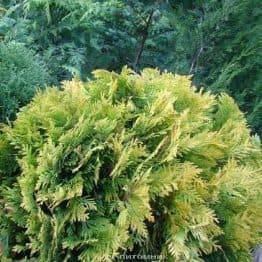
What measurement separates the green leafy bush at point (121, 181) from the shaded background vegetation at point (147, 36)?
1.20 meters

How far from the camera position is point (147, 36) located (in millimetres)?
4152

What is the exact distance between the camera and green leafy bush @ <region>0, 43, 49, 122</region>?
9.27ft

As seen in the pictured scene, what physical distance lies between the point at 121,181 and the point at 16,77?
1.13m

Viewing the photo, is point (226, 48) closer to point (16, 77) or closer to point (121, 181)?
point (16, 77)

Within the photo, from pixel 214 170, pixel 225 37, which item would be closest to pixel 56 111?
pixel 214 170

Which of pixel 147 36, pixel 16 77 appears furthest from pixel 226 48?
pixel 16 77

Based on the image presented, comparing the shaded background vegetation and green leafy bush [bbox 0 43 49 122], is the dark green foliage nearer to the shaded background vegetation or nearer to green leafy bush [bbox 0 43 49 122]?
the shaded background vegetation

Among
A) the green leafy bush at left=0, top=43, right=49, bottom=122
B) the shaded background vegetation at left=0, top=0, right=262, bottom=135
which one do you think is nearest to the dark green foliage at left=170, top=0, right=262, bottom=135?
the shaded background vegetation at left=0, top=0, right=262, bottom=135

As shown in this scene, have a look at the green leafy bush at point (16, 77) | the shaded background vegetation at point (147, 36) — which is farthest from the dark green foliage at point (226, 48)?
the green leafy bush at point (16, 77)

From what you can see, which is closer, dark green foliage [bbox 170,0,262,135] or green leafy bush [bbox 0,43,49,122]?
green leafy bush [bbox 0,43,49,122]

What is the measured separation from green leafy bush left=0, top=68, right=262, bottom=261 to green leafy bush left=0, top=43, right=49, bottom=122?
0.39 m

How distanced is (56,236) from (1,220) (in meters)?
0.38

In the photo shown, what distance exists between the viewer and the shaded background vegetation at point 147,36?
3662 millimetres

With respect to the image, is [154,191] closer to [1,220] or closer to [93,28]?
[1,220]
